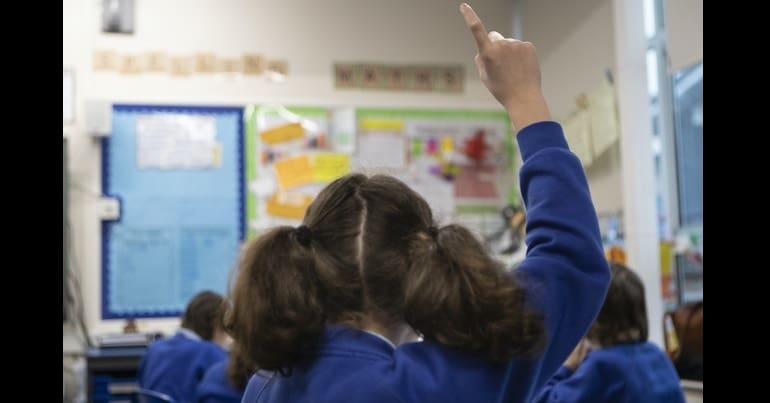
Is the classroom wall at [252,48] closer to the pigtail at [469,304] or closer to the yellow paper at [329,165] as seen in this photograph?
the yellow paper at [329,165]

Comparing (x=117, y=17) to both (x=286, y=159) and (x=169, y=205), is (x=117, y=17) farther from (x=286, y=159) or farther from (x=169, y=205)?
(x=286, y=159)

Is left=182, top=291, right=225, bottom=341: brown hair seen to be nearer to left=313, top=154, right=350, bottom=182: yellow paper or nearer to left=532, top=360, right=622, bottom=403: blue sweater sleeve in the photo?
left=532, top=360, right=622, bottom=403: blue sweater sleeve

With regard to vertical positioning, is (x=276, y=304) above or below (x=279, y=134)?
below

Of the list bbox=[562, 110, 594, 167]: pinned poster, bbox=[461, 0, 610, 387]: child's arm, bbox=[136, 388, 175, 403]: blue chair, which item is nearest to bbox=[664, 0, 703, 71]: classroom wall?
bbox=[562, 110, 594, 167]: pinned poster

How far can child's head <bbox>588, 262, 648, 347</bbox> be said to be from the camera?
2.28 m

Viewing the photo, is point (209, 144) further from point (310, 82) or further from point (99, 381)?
point (99, 381)

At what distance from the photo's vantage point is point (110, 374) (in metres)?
3.88

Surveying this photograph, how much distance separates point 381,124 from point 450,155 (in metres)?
0.39

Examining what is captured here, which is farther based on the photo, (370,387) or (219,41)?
(219,41)

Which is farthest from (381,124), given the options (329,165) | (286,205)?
(286,205)

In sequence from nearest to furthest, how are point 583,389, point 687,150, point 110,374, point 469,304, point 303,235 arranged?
point 469,304 → point 303,235 → point 583,389 → point 687,150 → point 110,374
